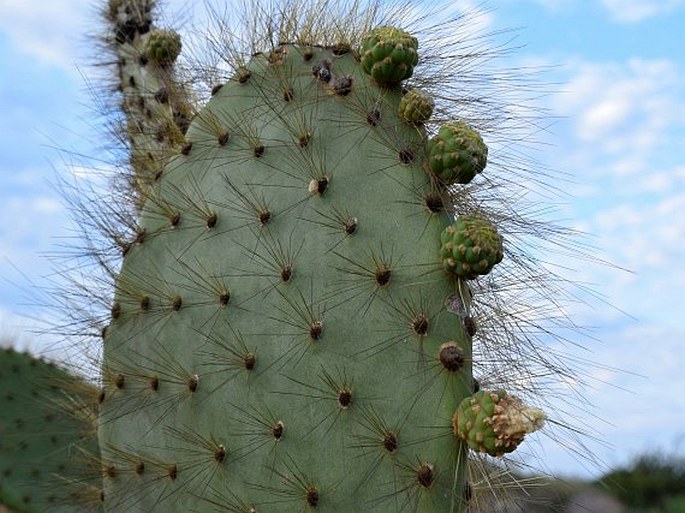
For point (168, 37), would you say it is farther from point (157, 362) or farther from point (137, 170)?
point (157, 362)

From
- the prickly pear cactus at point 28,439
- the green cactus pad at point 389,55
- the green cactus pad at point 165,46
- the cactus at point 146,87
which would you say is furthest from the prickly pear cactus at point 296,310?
the prickly pear cactus at point 28,439

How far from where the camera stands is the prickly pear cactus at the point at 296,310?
5.42 feet

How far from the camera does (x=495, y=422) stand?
5.05 feet

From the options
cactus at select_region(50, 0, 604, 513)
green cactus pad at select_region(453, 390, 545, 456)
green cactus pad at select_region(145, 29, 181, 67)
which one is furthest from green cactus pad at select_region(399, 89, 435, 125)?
green cactus pad at select_region(145, 29, 181, 67)

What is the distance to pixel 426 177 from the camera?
177 centimetres

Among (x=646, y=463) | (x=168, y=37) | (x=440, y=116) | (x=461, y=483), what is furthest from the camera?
(x=646, y=463)

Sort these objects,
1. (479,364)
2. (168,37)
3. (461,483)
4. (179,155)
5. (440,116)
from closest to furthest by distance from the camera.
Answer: (461,483) < (479,364) < (440,116) < (179,155) < (168,37)

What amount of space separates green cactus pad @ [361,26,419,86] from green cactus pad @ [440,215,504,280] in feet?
1.14

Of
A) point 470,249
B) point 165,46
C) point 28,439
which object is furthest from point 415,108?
point 28,439

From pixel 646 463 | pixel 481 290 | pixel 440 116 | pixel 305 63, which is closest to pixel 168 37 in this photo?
pixel 305 63

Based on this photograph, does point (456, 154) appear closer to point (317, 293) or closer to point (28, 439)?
point (317, 293)

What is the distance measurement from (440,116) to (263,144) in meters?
0.35

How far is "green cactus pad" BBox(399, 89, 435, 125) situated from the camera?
1.83 metres

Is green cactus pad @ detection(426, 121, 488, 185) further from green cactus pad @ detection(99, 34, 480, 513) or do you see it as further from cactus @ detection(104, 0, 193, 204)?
cactus @ detection(104, 0, 193, 204)
